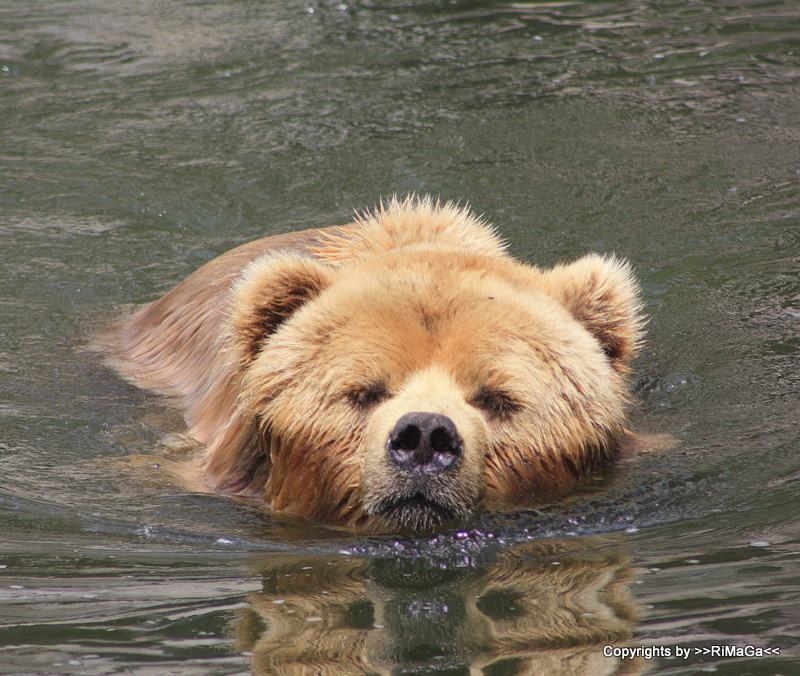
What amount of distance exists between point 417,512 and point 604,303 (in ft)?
4.22

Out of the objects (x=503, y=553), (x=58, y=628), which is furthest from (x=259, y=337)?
(x=58, y=628)

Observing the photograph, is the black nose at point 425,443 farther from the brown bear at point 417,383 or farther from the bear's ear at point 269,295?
the bear's ear at point 269,295

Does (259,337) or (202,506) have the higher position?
(259,337)

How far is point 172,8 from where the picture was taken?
13.7 m

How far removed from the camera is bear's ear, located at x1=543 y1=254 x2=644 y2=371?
4.56m

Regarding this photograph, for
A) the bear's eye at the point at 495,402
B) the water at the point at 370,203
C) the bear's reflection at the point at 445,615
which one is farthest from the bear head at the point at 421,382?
the bear's reflection at the point at 445,615

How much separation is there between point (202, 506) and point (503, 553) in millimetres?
1370

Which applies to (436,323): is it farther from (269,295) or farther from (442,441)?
(269,295)

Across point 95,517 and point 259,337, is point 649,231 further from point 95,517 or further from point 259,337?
point 95,517

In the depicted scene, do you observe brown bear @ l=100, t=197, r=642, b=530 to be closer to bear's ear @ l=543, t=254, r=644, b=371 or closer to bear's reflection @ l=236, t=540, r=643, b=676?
bear's ear @ l=543, t=254, r=644, b=371

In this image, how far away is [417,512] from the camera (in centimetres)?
391

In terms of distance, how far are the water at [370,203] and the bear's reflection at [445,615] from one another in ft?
0.04

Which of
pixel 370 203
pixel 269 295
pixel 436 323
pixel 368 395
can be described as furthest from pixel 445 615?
pixel 370 203

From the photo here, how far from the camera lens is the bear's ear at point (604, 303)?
456 cm
